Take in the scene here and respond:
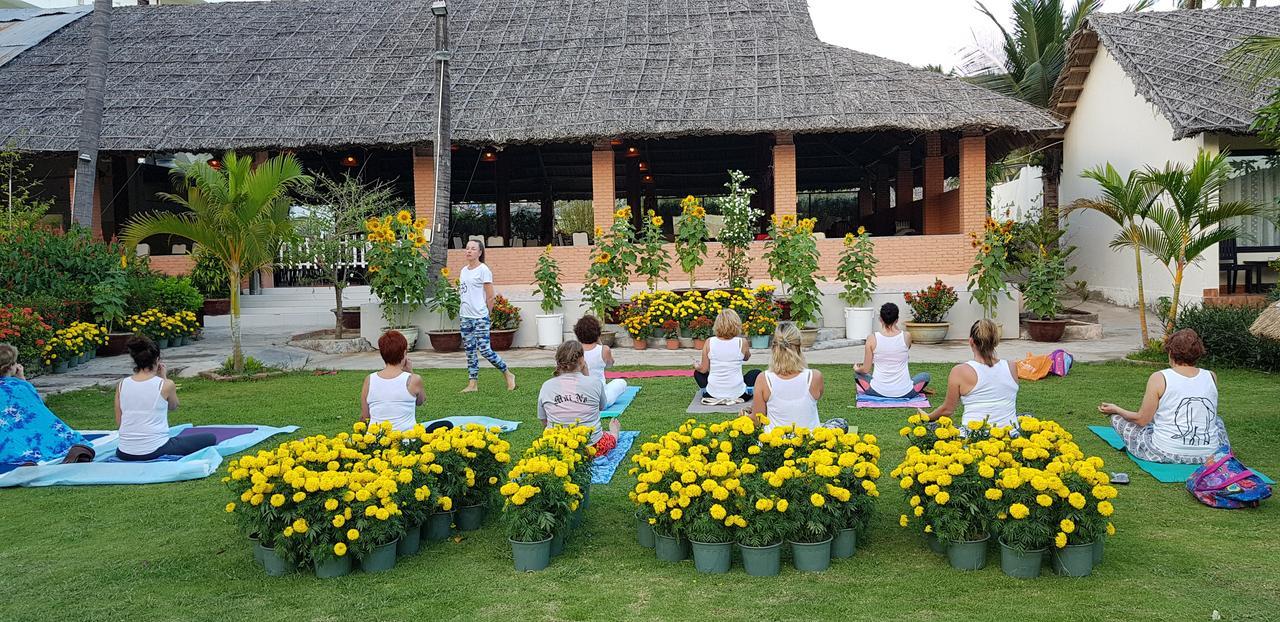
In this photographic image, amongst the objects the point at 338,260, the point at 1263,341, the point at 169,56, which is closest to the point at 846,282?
the point at 1263,341

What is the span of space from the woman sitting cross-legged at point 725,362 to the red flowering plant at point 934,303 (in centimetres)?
527

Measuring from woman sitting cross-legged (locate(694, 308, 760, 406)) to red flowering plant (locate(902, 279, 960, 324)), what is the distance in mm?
5268

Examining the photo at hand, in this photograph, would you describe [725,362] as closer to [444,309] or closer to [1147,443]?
[1147,443]

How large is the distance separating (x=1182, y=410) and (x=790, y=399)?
2.27 metres

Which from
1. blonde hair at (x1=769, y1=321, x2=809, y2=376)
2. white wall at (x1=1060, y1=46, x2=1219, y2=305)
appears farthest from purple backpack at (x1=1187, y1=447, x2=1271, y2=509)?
white wall at (x1=1060, y1=46, x2=1219, y2=305)

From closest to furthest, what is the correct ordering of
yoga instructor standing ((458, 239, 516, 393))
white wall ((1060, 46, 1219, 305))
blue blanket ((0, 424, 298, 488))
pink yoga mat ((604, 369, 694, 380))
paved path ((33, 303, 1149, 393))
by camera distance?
1. blue blanket ((0, 424, 298, 488))
2. yoga instructor standing ((458, 239, 516, 393))
3. pink yoga mat ((604, 369, 694, 380))
4. paved path ((33, 303, 1149, 393))
5. white wall ((1060, 46, 1219, 305))

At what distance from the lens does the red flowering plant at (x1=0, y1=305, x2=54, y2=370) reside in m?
9.88

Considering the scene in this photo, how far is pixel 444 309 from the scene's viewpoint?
12.7 metres

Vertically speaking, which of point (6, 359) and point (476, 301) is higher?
point (476, 301)

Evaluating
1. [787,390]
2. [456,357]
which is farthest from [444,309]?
[787,390]

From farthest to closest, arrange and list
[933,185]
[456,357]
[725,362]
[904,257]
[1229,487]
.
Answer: [933,185] < [904,257] < [456,357] < [725,362] < [1229,487]

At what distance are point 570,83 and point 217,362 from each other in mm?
7568

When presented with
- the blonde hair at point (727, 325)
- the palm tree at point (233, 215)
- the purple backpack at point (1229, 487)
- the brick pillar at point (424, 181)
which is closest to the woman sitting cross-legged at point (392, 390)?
the blonde hair at point (727, 325)

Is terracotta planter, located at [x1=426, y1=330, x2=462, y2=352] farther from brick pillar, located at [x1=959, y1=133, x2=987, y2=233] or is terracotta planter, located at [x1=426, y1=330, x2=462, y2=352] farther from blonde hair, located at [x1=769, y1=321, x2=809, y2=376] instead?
brick pillar, located at [x1=959, y1=133, x2=987, y2=233]
